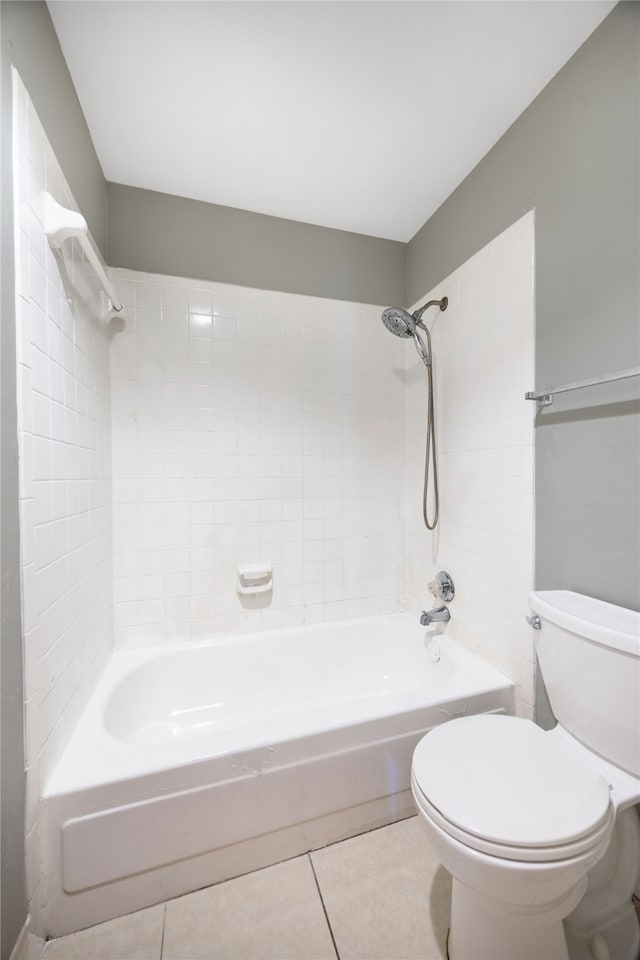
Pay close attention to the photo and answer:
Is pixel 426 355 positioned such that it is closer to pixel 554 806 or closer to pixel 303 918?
pixel 554 806

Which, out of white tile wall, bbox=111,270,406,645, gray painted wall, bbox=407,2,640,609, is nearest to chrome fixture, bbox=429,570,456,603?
white tile wall, bbox=111,270,406,645

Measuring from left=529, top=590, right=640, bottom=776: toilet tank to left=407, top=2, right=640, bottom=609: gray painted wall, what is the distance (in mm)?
118

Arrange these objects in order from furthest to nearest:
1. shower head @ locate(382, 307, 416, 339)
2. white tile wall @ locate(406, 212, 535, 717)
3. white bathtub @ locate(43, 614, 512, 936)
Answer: shower head @ locate(382, 307, 416, 339), white tile wall @ locate(406, 212, 535, 717), white bathtub @ locate(43, 614, 512, 936)

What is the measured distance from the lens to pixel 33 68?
939mm

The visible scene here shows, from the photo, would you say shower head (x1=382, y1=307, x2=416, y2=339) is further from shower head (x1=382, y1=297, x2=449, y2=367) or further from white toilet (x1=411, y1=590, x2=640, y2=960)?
white toilet (x1=411, y1=590, x2=640, y2=960)

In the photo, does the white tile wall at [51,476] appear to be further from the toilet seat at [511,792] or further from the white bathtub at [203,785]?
the toilet seat at [511,792]

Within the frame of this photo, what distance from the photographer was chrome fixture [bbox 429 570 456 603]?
1.70 m

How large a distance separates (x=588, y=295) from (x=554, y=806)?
4.32ft

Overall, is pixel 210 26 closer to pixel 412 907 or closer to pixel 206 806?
pixel 206 806

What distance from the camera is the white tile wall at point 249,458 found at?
167cm

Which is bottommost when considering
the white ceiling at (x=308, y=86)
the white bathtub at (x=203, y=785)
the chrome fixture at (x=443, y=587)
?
the white bathtub at (x=203, y=785)

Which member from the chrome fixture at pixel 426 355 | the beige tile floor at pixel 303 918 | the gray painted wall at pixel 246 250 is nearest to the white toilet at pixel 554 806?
the beige tile floor at pixel 303 918

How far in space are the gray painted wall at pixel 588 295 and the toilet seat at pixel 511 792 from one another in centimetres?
46

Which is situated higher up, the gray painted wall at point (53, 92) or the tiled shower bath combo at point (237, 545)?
the gray painted wall at point (53, 92)
